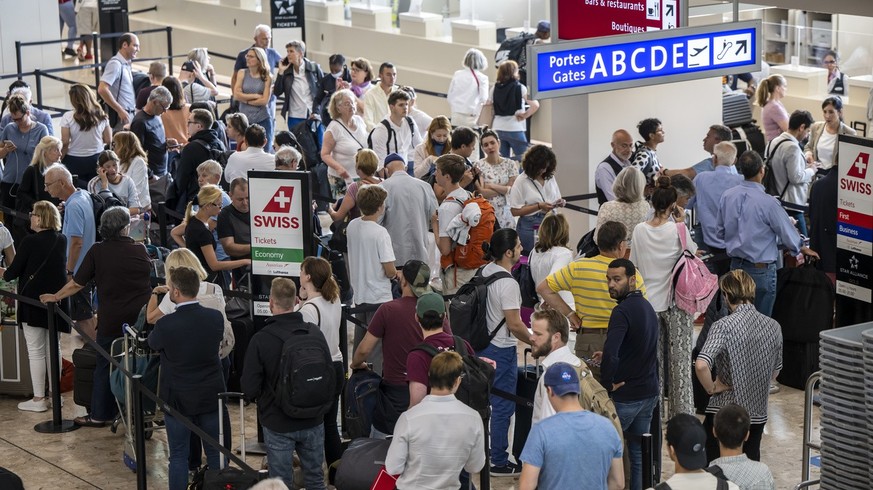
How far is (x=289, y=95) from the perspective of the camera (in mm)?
15266

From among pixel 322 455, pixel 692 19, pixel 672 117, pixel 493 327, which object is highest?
pixel 692 19

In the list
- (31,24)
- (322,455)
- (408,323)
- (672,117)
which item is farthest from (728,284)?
(31,24)

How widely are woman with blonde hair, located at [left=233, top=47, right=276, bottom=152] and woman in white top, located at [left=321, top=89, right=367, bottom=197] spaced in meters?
2.90

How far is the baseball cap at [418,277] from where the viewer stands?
23.5 ft

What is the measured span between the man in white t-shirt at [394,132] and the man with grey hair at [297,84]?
314 cm

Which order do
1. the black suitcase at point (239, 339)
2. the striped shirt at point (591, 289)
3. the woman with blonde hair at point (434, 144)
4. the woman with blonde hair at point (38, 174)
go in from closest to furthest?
the striped shirt at point (591, 289)
the black suitcase at point (239, 339)
the woman with blonde hair at point (38, 174)
the woman with blonde hair at point (434, 144)

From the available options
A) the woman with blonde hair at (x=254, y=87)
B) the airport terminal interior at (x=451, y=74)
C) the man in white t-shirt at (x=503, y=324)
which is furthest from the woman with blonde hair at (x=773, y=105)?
the man in white t-shirt at (x=503, y=324)

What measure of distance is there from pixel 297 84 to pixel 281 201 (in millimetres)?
7173

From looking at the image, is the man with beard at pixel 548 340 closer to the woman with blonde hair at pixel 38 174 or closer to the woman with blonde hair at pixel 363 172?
the woman with blonde hair at pixel 363 172

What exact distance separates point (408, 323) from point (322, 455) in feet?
2.98

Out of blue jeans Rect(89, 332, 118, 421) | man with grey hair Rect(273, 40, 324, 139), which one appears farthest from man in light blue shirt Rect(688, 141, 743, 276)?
man with grey hair Rect(273, 40, 324, 139)

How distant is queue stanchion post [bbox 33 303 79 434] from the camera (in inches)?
350

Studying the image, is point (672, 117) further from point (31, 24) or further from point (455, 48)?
point (31, 24)

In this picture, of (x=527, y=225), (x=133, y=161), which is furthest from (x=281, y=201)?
(x=133, y=161)
